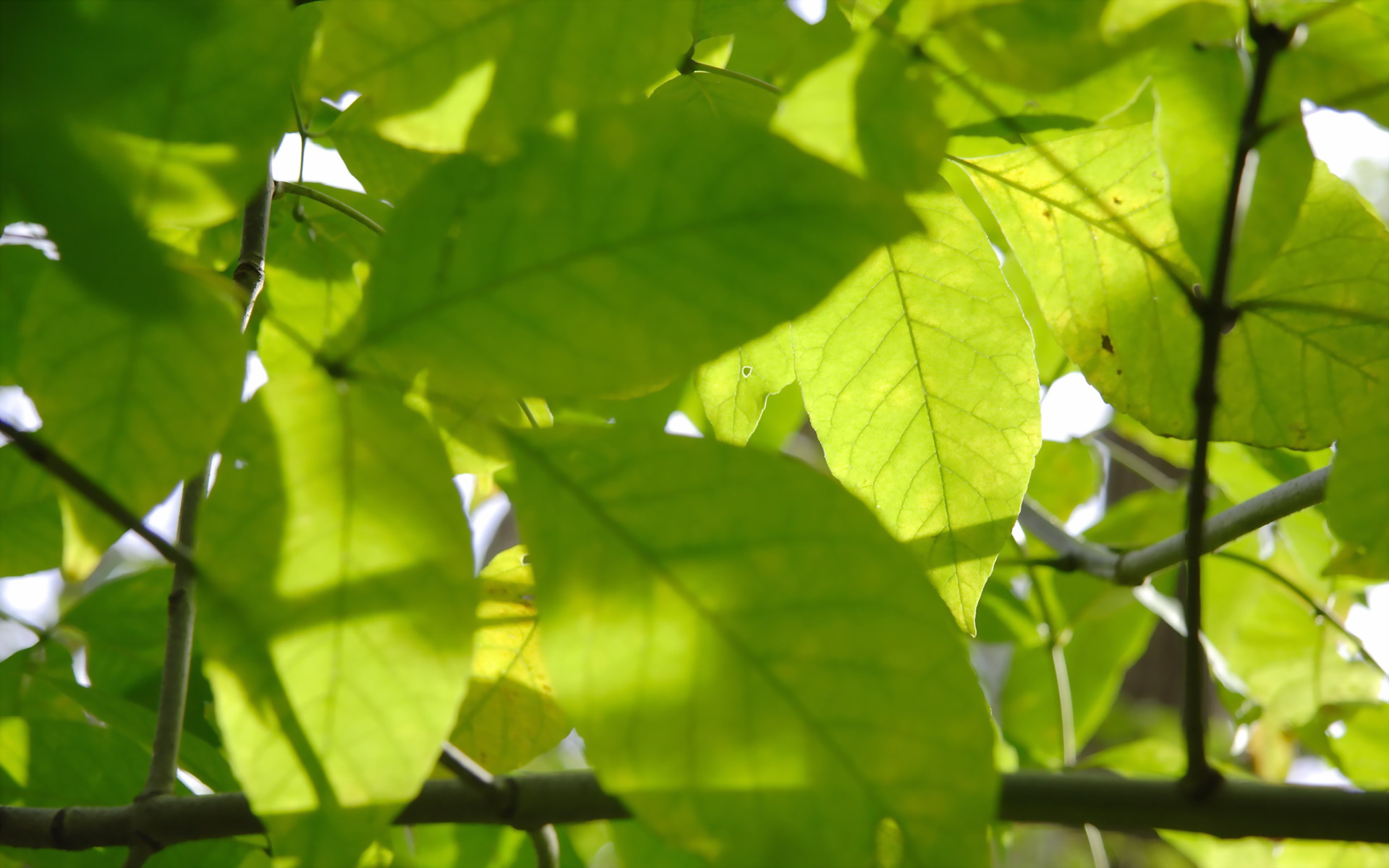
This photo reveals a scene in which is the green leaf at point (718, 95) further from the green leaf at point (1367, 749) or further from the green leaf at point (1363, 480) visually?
the green leaf at point (1367, 749)

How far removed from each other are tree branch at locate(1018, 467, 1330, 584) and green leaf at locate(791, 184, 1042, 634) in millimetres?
101

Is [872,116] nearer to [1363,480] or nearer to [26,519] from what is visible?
[1363,480]

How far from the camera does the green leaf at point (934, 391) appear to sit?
511 millimetres

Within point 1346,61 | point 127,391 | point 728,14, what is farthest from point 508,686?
point 1346,61

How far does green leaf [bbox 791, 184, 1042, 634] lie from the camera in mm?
511

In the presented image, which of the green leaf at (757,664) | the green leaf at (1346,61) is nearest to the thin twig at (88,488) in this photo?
the green leaf at (757,664)

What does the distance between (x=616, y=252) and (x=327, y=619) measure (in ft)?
0.49

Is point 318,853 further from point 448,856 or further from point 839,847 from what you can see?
point 448,856

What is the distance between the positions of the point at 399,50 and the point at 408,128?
0.03 metres

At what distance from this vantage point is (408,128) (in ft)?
1.28

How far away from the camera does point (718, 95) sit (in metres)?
0.53

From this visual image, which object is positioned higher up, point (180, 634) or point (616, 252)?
point (616, 252)

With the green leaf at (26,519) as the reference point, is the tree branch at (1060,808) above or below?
below

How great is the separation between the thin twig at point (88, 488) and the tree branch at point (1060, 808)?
142mm
